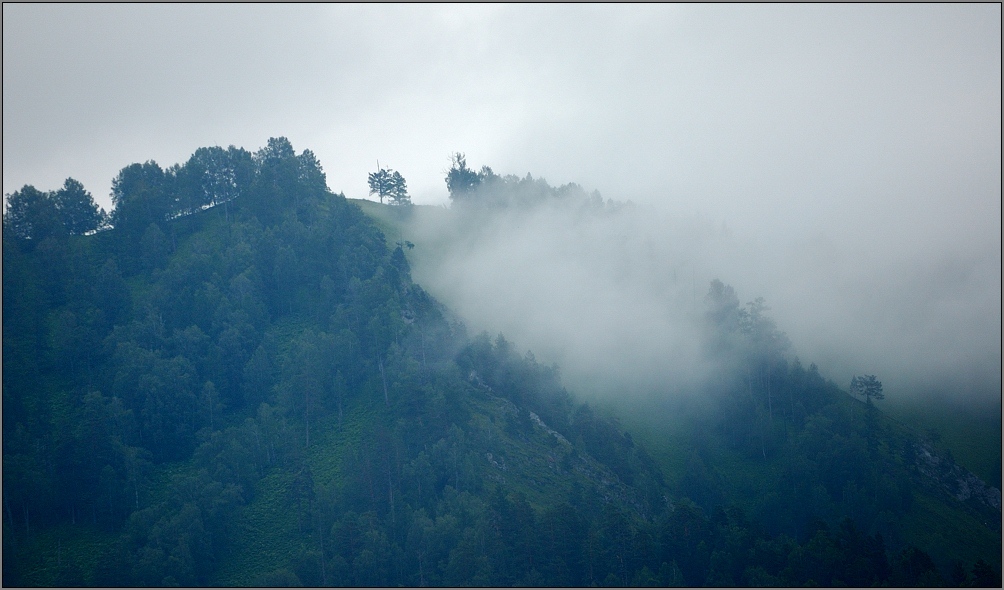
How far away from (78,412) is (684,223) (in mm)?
128905

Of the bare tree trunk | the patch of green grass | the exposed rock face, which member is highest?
the bare tree trunk

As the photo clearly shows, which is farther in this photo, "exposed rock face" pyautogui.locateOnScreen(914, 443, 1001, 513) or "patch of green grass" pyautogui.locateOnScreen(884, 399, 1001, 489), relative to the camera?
"patch of green grass" pyautogui.locateOnScreen(884, 399, 1001, 489)

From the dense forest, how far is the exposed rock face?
58 cm

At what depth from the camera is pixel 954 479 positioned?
Answer: 100 meters

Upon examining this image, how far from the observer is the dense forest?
254ft

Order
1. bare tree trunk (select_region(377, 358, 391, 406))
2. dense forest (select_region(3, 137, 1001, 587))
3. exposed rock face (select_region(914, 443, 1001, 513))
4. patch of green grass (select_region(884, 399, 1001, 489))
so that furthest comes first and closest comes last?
1. patch of green grass (select_region(884, 399, 1001, 489))
2. bare tree trunk (select_region(377, 358, 391, 406))
3. exposed rock face (select_region(914, 443, 1001, 513))
4. dense forest (select_region(3, 137, 1001, 587))

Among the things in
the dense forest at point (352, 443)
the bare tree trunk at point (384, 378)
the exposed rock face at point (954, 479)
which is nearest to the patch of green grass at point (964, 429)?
the exposed rock face at point (954, 479)

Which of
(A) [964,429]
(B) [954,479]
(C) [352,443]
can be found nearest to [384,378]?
(C) [352,443]

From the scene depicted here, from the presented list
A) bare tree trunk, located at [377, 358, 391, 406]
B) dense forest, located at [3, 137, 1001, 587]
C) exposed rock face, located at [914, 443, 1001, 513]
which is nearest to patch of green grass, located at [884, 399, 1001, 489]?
exposed rock face, located at [914, 443, 1001, 513]

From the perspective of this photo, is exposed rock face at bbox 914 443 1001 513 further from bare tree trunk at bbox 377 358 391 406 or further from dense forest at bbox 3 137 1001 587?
bare tree trunk at bbox 377 358 391 406

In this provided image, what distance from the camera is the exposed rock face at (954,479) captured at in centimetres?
9812

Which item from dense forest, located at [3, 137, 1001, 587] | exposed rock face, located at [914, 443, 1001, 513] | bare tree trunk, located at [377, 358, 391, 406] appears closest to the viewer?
dense forest, located at [3, 137, 1001, 587]

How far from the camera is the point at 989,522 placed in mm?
94062

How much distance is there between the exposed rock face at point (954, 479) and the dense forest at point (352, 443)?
1.89 feet
